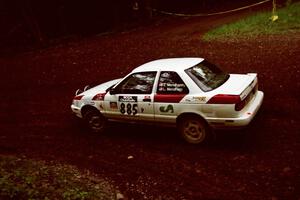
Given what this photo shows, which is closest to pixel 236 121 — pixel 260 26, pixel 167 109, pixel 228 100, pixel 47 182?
pixel 228 100

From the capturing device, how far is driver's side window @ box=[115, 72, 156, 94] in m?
8.11

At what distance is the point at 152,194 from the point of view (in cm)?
646

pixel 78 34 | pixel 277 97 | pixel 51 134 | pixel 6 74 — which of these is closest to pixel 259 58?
pixel 277 97

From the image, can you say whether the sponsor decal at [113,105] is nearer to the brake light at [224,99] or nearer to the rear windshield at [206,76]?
the rear windshield at [206,76]

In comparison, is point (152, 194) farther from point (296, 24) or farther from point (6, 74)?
point (296, 24)

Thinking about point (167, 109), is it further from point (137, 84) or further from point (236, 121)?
point (236, 121)

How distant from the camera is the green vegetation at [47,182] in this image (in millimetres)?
6297

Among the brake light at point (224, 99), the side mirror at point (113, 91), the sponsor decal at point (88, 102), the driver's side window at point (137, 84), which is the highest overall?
the driver's side window at point (137, 84)

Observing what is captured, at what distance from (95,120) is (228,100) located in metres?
3.37

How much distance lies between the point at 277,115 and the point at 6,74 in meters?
11.6

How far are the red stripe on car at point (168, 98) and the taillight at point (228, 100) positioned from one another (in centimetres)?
63

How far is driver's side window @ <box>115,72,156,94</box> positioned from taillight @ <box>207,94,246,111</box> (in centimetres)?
141

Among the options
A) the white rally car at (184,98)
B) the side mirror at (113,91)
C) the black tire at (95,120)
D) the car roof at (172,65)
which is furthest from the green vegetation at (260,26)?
the side mirror at (113,91)

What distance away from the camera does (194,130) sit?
7.80 meters
